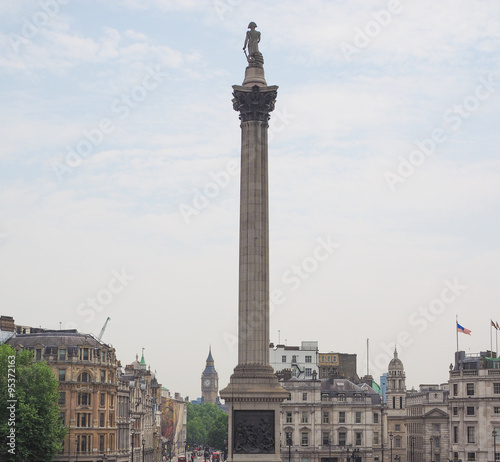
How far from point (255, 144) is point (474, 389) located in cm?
6084

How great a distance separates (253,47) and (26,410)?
138 feet

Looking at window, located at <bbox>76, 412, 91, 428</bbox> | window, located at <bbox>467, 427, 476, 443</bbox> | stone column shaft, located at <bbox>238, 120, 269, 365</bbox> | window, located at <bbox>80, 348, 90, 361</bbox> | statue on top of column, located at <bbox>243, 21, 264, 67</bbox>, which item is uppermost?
statue on top of column, located at <bbox>243, 21, 264, 67</bbox>

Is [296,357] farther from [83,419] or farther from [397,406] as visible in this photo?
[83,419]

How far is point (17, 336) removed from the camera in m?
112

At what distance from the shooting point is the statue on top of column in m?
67.1

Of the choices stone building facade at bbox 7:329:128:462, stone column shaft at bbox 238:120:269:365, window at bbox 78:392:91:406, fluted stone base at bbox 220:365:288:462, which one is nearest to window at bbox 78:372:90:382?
stone building facade at bbox 7:329:128:462

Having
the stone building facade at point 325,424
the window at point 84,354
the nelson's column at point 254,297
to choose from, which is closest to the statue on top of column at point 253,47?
the nelson's column at point 254,297

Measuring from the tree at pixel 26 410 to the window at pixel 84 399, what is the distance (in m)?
12.0

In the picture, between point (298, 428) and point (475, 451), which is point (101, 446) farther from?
point (475, 451)

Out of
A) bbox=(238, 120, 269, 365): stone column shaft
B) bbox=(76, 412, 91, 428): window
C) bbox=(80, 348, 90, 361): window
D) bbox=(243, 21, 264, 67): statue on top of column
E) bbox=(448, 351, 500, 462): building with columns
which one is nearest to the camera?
bbox=(238, 120, 269, 365): stone column shaft

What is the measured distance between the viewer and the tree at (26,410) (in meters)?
86.1

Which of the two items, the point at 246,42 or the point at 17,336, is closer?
the point at 246,42

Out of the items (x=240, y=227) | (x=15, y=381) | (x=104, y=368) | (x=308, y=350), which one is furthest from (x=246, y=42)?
(x=308, y=350)

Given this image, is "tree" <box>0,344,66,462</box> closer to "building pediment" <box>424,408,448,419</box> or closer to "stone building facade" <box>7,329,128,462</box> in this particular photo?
"stone building facade" <box>7,329,128,462</box>
